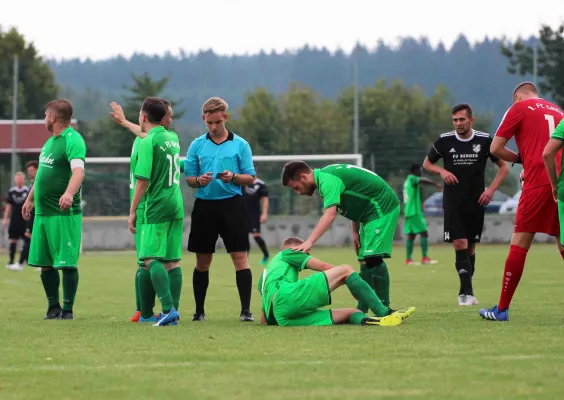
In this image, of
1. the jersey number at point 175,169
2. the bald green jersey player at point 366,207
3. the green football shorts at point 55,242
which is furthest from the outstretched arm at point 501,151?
the green football shorts at point 55,242

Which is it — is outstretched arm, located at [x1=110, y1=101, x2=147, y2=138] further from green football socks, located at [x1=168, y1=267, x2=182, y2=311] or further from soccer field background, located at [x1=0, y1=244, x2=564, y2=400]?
soccer field background, located at [x1=0, y1=244, x2=564, y2=400]

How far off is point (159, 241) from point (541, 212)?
3.29 m

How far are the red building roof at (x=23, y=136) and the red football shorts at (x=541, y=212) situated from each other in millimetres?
24435

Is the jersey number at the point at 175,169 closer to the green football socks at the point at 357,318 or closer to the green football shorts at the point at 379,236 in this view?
the green football shorts at the point at 379,236

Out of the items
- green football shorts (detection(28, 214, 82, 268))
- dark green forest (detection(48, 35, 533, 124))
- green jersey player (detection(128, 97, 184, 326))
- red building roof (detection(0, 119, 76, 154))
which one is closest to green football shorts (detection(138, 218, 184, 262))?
green jersey player (detection(128, 97, 184, 326))

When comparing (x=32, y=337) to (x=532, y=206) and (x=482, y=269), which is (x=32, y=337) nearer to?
(x=532, y=206)

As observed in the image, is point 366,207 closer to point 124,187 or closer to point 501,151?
point 501,151

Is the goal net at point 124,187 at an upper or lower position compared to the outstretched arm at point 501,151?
lower

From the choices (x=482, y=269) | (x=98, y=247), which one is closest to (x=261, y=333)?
(x=482, y=269)

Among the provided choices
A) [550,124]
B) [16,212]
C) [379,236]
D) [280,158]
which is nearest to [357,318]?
[379,236]

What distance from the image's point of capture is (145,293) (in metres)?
10.7

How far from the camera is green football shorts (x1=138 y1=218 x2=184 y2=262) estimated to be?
10273mm

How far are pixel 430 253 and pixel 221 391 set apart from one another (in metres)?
23.9

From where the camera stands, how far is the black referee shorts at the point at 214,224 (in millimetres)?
10664
